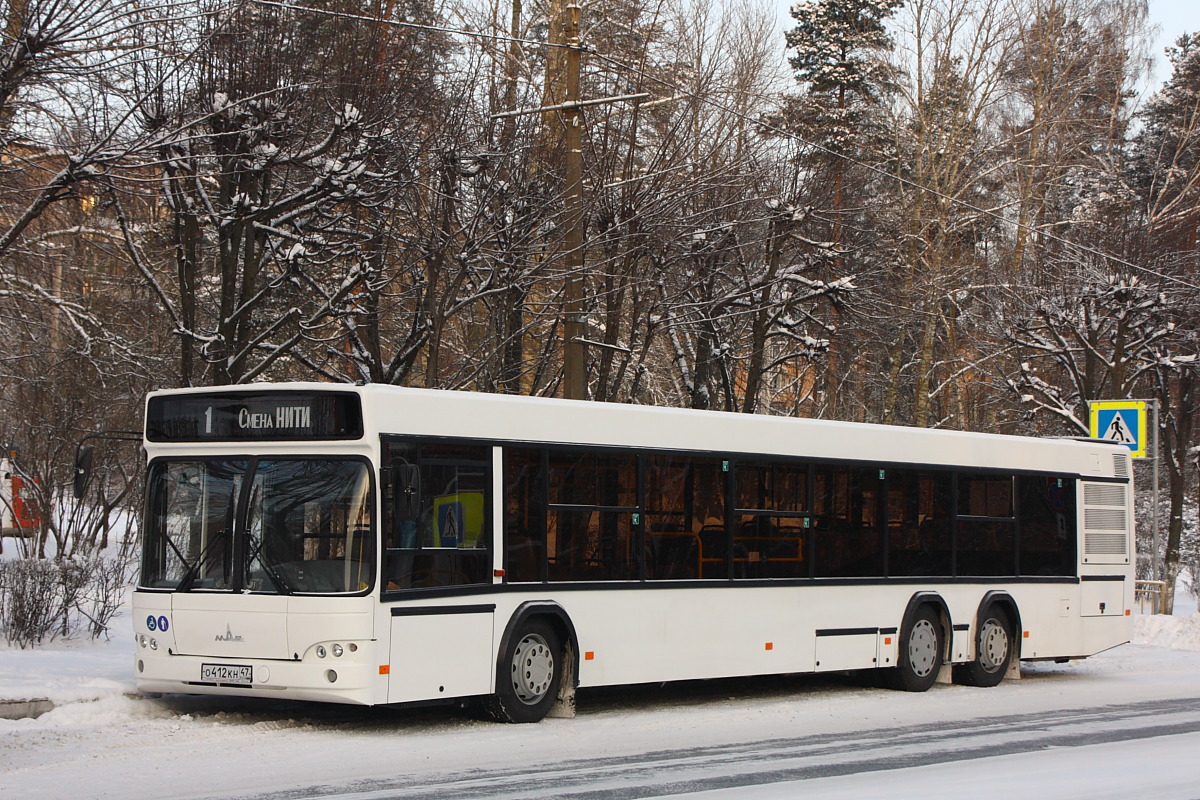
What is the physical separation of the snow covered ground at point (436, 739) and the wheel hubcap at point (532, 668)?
0.28 meters

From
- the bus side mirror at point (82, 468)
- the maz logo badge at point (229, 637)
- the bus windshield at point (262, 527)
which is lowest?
the maz logo badge at point (229, 637)

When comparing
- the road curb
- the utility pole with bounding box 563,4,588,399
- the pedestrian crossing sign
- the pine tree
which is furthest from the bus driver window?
the pine tree

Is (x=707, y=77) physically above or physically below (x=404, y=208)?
above

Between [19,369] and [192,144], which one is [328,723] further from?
[19,369]

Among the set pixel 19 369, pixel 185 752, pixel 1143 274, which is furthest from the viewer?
pixel 1143 274

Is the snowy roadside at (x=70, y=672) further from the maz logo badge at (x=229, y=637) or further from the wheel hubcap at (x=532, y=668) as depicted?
the wheel hubcap at (x=532, y=668)

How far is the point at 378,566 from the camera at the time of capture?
10.9 meters

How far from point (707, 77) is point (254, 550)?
18.4 meters

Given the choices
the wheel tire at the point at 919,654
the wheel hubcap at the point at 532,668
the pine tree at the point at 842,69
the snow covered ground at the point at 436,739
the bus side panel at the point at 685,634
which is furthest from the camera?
the pine tree at the point at 842,69

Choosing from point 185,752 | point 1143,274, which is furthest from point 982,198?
point 185,752

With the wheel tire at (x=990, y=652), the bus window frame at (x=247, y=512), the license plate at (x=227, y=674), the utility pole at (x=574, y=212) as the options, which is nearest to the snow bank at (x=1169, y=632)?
the wheel tire at (x=990, y=652)

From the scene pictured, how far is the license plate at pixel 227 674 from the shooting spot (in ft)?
36.3

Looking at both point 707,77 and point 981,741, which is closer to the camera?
point 981,741

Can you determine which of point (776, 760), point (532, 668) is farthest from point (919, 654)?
point (776, 760)
